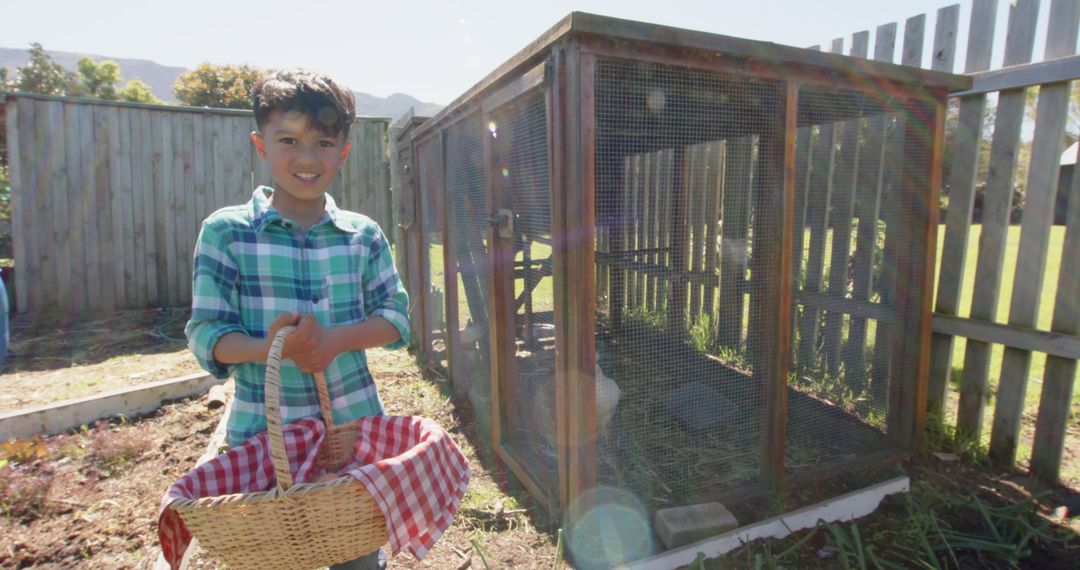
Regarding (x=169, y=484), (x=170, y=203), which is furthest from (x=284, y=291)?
(x=170, y=203)

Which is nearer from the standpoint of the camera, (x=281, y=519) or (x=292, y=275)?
(x=281, y=519)

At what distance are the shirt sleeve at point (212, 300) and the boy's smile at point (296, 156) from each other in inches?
7.6

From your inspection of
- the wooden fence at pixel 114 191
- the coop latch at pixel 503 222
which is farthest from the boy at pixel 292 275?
the wooden fence at pixel 114 191

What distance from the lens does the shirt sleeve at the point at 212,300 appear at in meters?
1.37

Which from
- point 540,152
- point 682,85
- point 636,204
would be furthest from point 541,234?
point 636,204

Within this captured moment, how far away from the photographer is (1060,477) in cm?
279

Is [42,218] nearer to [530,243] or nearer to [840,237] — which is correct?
[530,243]

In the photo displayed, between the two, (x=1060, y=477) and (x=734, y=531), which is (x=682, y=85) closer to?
(x=734, y=531)

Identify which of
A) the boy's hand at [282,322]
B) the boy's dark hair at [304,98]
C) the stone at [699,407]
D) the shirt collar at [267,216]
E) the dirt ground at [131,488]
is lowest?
the dirt ground at [131,488]

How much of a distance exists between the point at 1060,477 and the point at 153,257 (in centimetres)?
796

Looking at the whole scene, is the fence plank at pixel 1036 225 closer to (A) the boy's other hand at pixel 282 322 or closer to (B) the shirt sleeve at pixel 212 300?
(A) the boy's other hand at pixel 282 322

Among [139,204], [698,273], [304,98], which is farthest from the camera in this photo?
[139,204]

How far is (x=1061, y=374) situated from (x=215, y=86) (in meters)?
21.3

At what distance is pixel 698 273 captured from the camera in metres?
3.59
